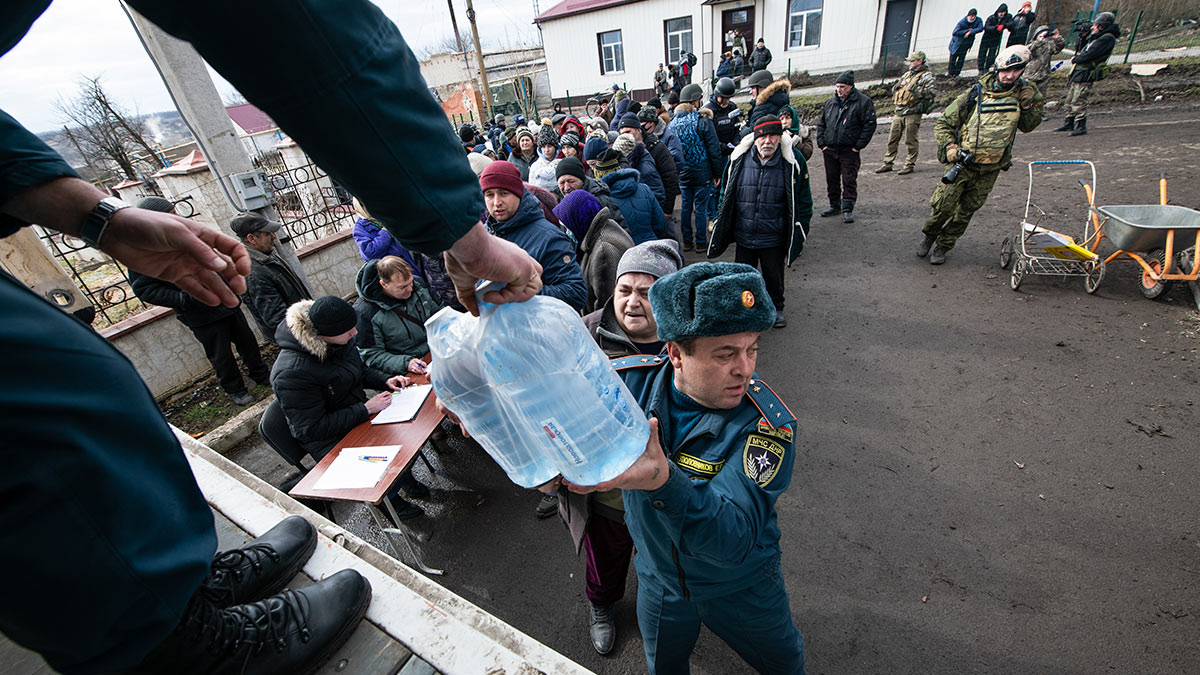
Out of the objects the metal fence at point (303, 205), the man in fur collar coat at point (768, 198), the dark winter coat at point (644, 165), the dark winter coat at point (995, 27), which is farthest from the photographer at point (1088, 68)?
the metal fence at point (303, 205)

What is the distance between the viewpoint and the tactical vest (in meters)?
5.10

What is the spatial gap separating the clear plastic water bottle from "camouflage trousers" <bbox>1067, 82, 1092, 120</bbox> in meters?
14.0

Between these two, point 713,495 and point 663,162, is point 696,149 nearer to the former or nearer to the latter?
point 663,162

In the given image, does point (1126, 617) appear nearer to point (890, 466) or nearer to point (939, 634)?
point (939, 634)

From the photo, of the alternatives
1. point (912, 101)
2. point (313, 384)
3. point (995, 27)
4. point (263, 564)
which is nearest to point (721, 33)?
point (995, 27)

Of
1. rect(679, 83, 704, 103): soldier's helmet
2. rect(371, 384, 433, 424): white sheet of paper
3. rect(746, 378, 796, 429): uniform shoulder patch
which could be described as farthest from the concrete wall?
rect(679, 83, 704, 103): soldier's helmet

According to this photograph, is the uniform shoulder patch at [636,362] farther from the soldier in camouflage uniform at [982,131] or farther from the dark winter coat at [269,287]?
the soldier in camouflage uniform at [982,131]

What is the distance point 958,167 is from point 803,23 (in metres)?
19.3

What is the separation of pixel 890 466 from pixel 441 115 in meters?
3.79

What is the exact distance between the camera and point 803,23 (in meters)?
20.3

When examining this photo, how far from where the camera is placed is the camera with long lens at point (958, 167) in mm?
5316

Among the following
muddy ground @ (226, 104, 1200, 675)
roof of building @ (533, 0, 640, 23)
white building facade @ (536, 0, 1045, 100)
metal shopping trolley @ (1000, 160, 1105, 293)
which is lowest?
muddy ground @ (226, 104, 1200, 675)

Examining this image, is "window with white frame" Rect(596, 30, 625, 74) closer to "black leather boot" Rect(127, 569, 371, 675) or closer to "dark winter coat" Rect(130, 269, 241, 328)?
"dark winter coat" Rect(130, 269, 241, 328)

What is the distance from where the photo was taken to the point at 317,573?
6.41 feet
